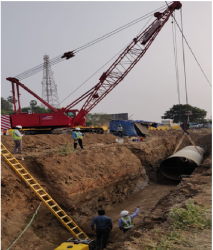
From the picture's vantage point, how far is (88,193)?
33.6 feet

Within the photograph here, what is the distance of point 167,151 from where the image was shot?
21609 mm

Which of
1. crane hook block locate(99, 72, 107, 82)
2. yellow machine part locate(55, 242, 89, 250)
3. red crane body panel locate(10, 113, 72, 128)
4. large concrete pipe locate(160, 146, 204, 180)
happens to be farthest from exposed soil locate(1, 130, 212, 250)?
crane hook block locate(99, 72, 107, 82)

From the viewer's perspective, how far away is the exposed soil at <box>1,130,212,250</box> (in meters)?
7.02

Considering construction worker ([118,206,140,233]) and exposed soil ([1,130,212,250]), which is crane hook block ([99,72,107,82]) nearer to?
exposed soil ([1,130,212,250])

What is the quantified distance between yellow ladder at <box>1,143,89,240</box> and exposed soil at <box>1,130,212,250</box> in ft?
0.83

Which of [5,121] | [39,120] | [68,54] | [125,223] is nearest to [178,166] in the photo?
[125,223]

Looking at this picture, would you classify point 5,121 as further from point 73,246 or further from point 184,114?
point 184,114

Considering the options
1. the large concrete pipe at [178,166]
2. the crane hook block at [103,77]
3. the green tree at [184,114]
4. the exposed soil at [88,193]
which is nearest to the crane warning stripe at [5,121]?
the exposed soil at [88,193]

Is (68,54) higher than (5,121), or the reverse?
(68,54)

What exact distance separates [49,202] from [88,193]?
213cm

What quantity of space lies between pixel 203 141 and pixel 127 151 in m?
13.7

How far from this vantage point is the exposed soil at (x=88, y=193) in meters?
7.02

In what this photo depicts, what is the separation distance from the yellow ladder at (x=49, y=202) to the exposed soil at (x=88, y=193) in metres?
0.25

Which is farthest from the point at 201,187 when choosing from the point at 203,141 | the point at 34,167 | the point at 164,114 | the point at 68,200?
the point at 164,114
